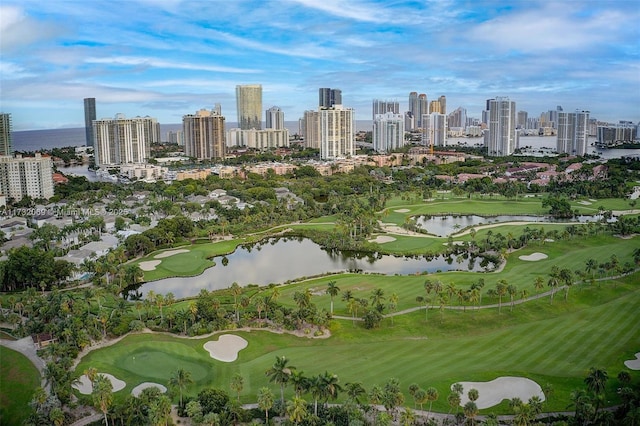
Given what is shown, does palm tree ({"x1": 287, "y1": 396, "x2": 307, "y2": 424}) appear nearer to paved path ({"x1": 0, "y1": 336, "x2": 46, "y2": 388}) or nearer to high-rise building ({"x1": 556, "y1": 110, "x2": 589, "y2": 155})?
paved path ({"x1": 0, "y1": 336, "x2": 46, "y2": 388})

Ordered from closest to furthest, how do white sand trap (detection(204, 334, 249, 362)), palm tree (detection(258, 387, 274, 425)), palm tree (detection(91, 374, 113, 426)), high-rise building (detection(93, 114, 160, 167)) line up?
1. palm tree (detection(91, 374, 113, 426))
2. palm tree (detection(258, 387, 274, 425))
3. white sand trap (detection(204, 334, 249, 362))
4. high-rise building (detection(93, 114, 160, 167))

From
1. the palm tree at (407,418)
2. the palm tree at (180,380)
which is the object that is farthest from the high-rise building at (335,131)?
the palm tree at (407,418)

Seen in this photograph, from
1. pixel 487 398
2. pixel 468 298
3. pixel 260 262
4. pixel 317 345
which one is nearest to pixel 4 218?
pixel 260 262

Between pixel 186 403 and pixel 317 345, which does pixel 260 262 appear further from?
pixel 186 403

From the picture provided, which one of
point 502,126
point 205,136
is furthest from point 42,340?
point 502,126

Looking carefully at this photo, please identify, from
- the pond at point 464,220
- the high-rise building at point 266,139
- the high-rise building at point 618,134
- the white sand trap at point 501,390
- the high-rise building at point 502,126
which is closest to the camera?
the white sand trap at point 501,390

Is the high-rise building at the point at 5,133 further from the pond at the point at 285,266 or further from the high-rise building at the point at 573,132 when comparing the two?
the high-rise building at the point at 573,132

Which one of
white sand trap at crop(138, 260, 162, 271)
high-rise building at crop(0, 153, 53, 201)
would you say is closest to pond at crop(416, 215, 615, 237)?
white sand trap at crop(138, 260, 162, 271)
